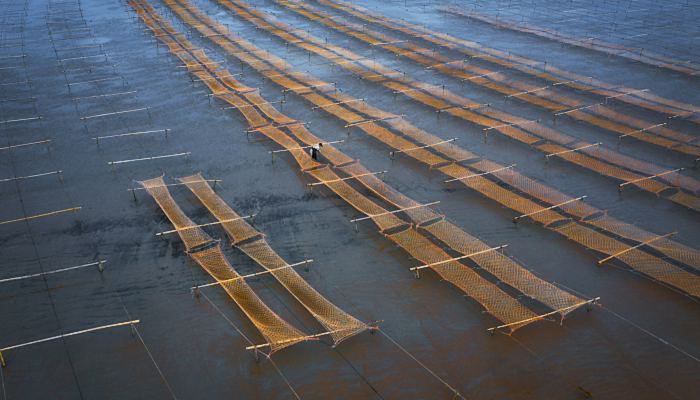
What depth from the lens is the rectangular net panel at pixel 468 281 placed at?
446 inches

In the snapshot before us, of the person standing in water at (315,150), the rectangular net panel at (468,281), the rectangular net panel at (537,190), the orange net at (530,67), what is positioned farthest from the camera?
the orange net at (530,67)

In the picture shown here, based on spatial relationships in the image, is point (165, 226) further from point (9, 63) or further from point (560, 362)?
point (9, 63)

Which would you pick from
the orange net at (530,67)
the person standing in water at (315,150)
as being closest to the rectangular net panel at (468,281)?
the person standing in water at (315,150)

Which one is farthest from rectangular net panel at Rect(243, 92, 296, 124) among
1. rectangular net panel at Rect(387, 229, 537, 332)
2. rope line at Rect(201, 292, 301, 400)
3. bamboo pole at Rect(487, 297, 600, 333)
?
bamboo pole at Rect(487, 297, 600, 333)

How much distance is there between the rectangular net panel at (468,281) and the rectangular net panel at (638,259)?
112 inches

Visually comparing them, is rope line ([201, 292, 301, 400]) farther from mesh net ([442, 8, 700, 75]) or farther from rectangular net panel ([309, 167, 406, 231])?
mesh net ([442, 8, 700, 75])

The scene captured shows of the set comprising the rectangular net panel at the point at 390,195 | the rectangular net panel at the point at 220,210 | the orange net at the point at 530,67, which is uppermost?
the orange net at the point at 530,67

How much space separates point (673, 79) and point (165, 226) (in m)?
20.8

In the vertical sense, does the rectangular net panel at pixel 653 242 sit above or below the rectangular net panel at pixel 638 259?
above

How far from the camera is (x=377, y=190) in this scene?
15.7 m

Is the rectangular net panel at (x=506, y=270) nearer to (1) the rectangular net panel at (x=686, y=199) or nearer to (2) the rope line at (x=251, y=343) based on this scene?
(2) the rope line at (x=251, y=343)

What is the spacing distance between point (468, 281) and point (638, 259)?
3.80m

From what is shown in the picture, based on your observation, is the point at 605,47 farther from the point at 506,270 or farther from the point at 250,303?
the point at 250,303

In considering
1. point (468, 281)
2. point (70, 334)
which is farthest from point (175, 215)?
point (468, 281)
